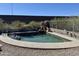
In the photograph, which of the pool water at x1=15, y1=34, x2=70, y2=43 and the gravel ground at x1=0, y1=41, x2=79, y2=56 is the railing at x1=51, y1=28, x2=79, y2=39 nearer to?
the pool water at x1=15, y1=34, x2=70, y2=43

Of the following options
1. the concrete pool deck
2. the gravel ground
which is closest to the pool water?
the concrete pool deck

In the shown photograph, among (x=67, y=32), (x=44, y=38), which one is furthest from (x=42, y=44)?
(x=67, y=32)

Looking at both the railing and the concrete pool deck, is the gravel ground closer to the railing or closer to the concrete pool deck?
the concrete pool deck

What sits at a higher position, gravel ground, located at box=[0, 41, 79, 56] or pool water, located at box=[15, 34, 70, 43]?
pool water, located at box=[15, 34, 70, 43]

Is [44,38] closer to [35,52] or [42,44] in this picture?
[42,44]

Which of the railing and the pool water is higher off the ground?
the railing

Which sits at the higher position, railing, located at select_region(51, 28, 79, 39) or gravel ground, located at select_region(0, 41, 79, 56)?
railing, located at select_region(51, 28, 79, 39)

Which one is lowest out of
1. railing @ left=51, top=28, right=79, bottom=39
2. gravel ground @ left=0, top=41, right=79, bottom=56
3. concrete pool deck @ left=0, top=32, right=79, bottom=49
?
gravel ground @ left=0, top=41, right=79, bottom=56

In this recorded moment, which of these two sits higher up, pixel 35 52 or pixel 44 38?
pixel 44 38

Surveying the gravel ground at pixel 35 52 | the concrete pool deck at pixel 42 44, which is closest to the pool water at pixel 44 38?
the concrete pool deck at pixel 42 44

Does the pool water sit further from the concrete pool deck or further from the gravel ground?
the gravel ground

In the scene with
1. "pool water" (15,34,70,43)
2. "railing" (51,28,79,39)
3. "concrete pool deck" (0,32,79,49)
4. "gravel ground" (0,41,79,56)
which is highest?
"railing" (51,28,79,39)

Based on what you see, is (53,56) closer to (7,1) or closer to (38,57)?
(38,57)
